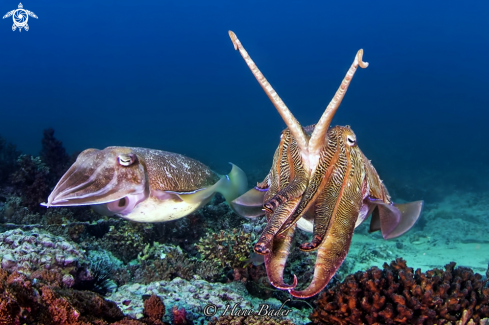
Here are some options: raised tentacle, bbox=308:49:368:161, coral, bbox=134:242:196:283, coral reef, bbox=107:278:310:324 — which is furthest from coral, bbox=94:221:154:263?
raised tentacle, bbox=308:49:368:161

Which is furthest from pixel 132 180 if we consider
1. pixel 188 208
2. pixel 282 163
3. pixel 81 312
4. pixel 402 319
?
pixel 402 319

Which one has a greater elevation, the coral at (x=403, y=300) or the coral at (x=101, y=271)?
the coral at (x=403, y=300)

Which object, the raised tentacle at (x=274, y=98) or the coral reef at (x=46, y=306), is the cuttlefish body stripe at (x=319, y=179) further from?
the coral reef at (x=46, y=306)

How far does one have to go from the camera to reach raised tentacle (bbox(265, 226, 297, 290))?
1836 mm

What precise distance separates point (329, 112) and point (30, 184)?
8.52 meters

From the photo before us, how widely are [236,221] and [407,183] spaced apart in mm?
17533

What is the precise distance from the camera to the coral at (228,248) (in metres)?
4.61

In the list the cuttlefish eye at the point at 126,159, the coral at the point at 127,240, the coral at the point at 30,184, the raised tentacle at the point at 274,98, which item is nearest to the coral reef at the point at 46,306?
the cuttlefish eye at the point at 126,159

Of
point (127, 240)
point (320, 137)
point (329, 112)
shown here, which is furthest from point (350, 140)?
point (127, 240)

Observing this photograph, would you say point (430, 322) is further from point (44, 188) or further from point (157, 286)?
point (44, 188)

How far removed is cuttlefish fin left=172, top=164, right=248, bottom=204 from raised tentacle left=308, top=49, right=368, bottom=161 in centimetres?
219

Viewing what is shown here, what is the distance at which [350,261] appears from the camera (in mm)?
6559

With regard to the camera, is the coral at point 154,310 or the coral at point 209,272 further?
the coral at point 209,272

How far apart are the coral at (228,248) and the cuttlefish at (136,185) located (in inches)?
33.4
